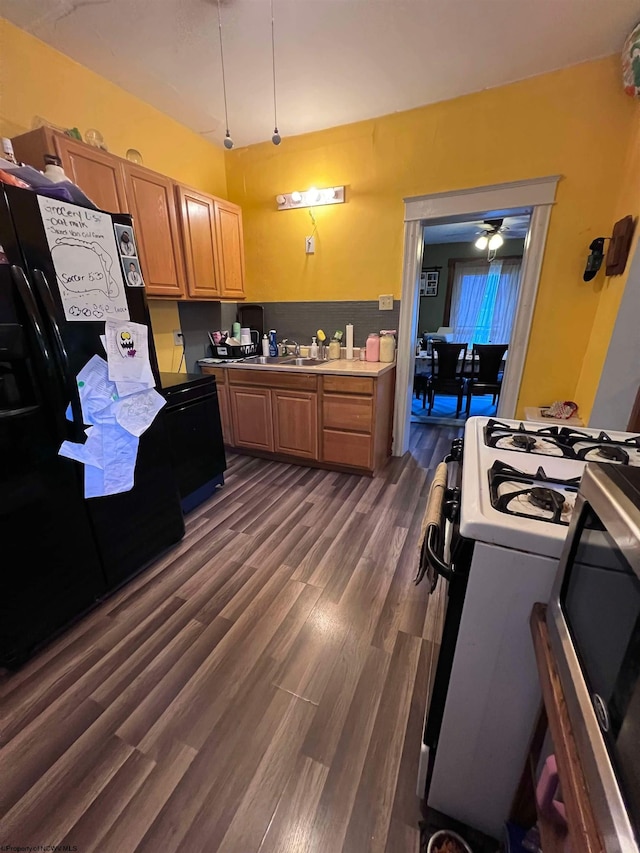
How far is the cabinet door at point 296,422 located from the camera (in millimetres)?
2809

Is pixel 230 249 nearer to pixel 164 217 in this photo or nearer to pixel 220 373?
pixel 164 217

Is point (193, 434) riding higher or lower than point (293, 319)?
lower

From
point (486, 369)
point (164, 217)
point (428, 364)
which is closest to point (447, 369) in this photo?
point (486, 369)

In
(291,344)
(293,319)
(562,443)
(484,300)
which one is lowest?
(562,443)

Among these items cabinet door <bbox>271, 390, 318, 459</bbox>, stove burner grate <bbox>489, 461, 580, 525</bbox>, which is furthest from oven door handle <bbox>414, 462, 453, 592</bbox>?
cabinet door <bbox>271, 390, 318, 459</bbox>

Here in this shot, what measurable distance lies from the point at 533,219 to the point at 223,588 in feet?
10.00

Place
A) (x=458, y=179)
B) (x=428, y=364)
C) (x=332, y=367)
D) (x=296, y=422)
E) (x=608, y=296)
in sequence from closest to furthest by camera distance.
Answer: (x=608, y=296) → (x=458, y=179) → (x=332, y=367) → (x=296, y=422) → (x=428, y=364)

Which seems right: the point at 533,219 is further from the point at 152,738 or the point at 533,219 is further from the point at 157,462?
the point at 152,738

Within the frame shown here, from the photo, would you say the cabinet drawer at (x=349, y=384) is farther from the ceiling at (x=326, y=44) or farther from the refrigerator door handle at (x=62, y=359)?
the ceiling at (x=326, y=44)

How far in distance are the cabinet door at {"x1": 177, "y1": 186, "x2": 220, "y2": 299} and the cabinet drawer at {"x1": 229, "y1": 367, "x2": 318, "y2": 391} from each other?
2.32ft

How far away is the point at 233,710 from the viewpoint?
1.19 meters

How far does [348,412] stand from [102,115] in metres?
2.58

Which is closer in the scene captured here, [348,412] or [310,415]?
[348,412]

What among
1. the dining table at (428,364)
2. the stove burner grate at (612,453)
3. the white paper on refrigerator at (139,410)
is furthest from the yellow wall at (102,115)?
the dining table at (428,364)
